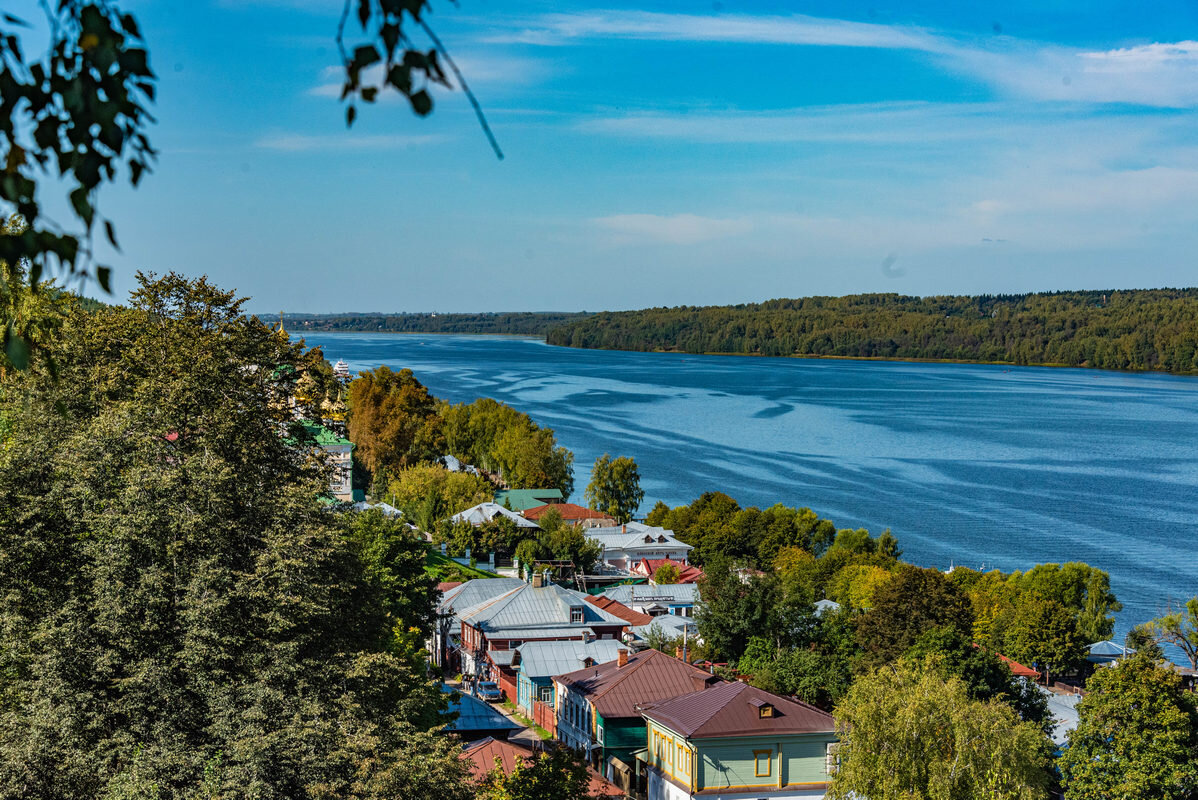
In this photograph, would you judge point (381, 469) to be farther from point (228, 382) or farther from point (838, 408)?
point (838, 408)

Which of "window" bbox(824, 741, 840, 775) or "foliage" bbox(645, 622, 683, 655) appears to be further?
"foliage" bbox(645, 622, 683, 655)

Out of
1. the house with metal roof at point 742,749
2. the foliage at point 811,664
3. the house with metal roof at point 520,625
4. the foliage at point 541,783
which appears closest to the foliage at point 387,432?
the house with metal roof at point 520,625

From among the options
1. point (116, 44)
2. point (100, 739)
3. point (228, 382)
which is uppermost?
point (116, 44)

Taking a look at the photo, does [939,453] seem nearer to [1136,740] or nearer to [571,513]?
[571,513]

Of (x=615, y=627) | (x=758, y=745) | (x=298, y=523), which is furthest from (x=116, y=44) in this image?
(x=615, y=627)

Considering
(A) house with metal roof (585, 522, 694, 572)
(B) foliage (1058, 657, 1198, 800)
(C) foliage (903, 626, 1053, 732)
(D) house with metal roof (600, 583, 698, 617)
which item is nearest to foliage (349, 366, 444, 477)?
(A) house with metal roof (585, 522, 694, 572)

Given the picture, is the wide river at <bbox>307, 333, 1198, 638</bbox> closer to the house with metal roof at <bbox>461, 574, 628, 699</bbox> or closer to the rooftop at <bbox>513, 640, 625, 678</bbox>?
the house with metal roof at <bbox>461, 574, 628, 699</bbox>
